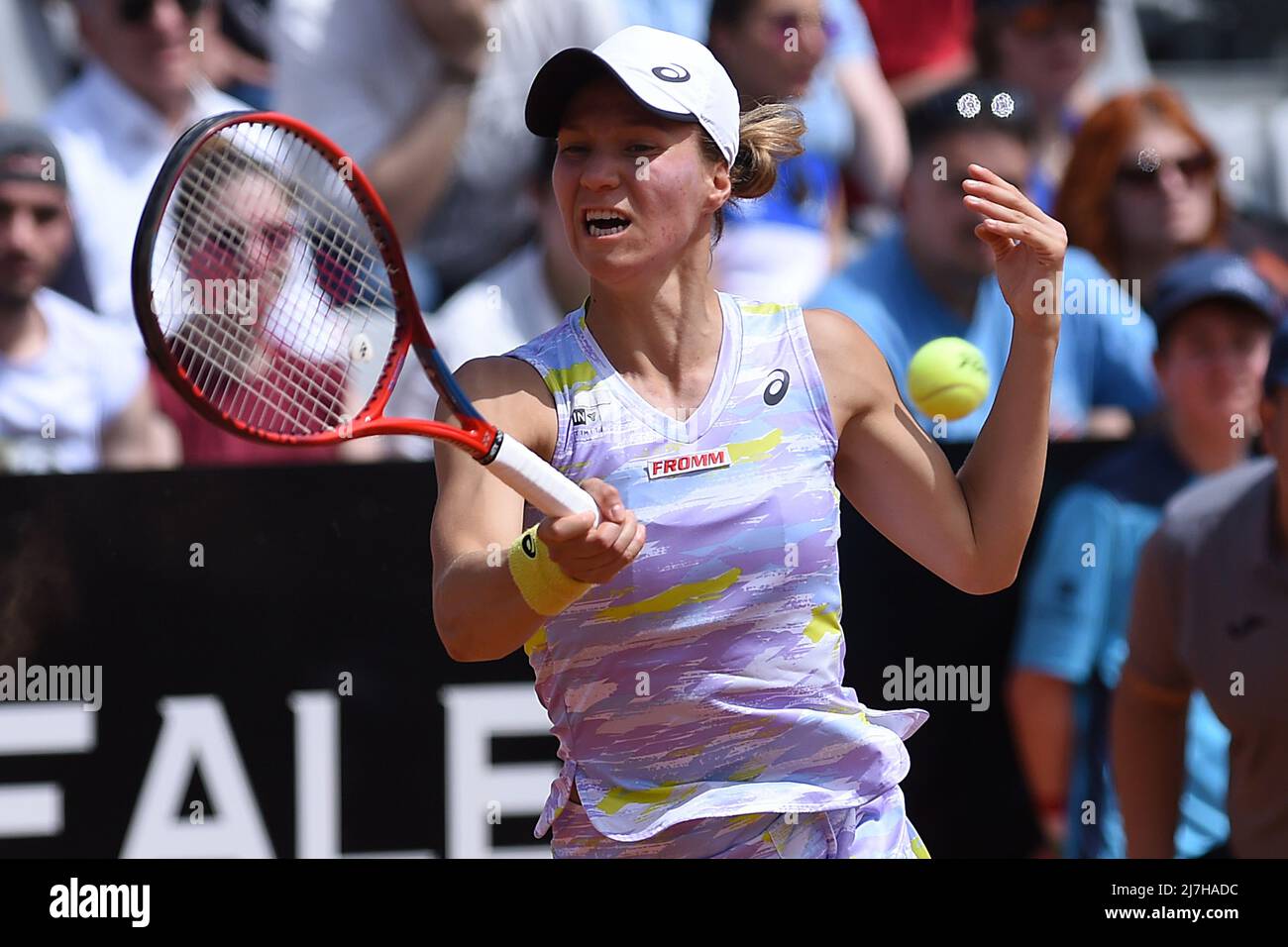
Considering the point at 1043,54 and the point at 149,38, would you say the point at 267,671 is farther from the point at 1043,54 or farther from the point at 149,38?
the point at 1043,54

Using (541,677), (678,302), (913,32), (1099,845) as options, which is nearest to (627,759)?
(541,677)

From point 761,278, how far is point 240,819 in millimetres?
1602

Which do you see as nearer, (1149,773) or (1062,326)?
(1149,773)

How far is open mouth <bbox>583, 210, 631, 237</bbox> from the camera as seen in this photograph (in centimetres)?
220

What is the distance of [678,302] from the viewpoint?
2324 mm

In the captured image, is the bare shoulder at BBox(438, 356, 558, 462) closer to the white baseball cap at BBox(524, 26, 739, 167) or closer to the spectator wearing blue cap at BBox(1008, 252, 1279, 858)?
the white baseball cap at BBox(524, 26, 739, 167)

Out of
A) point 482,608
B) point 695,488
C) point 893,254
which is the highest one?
point 893,254

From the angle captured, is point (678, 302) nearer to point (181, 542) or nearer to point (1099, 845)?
point (181, 542)

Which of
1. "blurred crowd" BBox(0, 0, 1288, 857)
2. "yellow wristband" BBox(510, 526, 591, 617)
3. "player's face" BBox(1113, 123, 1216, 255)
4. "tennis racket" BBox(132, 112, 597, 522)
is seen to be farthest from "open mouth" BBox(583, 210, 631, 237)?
"player's face" BBox(1113, 123, 1216, 255)

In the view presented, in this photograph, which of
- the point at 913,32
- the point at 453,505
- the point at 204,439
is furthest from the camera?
the point at 913,32

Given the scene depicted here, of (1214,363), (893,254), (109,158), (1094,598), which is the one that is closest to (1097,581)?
(1094,598)

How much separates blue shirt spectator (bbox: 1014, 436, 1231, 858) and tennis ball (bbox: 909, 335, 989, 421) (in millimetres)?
1026

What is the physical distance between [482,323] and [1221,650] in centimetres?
166

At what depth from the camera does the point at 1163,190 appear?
4.18 m
